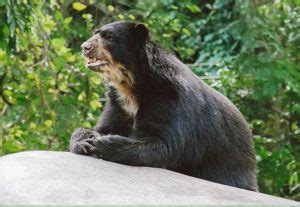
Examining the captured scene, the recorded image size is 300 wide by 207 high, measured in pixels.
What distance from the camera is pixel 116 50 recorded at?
558 centimetres

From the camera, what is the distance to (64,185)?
4145mm

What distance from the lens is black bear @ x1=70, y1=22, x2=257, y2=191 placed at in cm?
517

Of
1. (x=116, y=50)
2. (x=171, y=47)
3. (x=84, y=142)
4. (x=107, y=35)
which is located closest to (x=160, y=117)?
(x=84, y=142)

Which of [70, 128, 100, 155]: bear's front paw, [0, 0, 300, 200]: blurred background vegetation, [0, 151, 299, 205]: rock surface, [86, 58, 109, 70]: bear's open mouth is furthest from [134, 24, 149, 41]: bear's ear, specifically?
[0, 0, 300, 200]: blurred background vegetation

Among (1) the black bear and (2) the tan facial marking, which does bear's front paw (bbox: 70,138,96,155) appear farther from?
(2) the tan facial marking

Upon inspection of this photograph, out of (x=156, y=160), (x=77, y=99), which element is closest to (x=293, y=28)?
(x=77, y=99)

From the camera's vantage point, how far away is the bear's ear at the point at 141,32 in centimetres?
554

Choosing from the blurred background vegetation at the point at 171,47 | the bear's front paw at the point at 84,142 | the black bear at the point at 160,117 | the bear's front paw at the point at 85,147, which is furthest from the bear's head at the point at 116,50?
the blurred background vegetation at the point at 171,47

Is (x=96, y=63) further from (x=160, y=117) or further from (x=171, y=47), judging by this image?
(x=171, y=47)

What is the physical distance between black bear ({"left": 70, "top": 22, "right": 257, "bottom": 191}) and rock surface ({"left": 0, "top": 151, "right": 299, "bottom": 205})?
244mm

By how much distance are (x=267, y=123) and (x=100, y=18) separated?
112 inches

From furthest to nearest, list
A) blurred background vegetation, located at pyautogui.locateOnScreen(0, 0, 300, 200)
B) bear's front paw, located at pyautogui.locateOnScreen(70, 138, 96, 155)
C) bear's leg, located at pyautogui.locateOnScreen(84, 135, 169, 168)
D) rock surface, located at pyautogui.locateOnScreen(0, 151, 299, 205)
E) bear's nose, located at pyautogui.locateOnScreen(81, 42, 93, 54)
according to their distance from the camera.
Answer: blurred background vegetation, located at pyautogui.locateOnScreen(0, 0, 300, 200), bear's nose, located at pyautogui.locateOnScreen(81, 42, 93, 54), bear's front paw, located at pyautogui.locateOnScreen(70, 138, 96, 155), bear's leg, located at pyautogui.locateOnScreen(84, 135, 169, 168), rock surface, located at pyautogui.locateOnScreen(0, 151, 299, 205)

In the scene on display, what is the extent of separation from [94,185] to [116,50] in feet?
5.34

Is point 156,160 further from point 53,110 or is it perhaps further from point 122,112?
point 53,110
